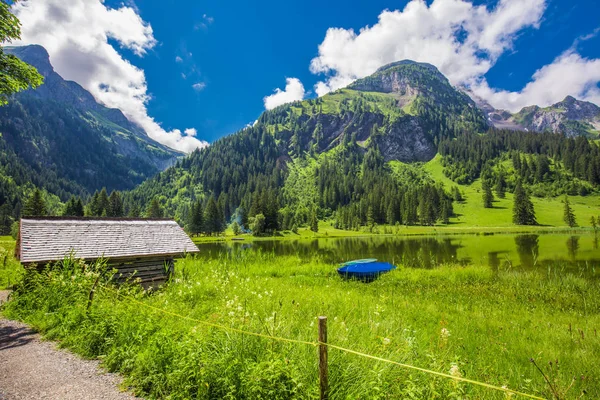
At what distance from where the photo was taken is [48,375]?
6.43m

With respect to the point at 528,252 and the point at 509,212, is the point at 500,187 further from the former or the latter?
the point at 528,252

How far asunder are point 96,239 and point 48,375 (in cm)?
999

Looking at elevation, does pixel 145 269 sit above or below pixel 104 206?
below

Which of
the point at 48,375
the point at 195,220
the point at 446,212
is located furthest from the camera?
the point at 446,212

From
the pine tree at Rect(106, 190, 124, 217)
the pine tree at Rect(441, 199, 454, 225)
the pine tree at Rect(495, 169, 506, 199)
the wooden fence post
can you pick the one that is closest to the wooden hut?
the wooden fence post

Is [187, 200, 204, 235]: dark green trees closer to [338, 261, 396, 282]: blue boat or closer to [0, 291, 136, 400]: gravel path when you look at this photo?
[338, 261, 396, 282]: blue boat

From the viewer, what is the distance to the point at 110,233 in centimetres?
1577

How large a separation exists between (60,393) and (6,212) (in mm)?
207053

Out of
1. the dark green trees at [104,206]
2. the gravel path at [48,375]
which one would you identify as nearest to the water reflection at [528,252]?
the gravel path at [48,375]

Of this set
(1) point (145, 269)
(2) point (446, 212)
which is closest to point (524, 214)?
(2) point (446, 212)

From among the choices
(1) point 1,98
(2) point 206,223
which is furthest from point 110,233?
(2) point 206,223

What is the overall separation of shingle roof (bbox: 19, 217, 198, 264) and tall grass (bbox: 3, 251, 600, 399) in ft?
5.24

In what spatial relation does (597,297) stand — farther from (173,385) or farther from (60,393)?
(60,393)

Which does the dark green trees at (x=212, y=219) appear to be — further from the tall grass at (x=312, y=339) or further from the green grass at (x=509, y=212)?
the tall grass at (x=312, y=339)
